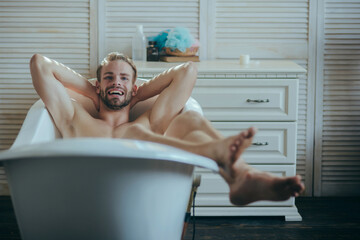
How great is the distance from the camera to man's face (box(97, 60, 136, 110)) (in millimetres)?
2299

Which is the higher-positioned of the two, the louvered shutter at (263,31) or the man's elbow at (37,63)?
the louvered shutter at (263,31)

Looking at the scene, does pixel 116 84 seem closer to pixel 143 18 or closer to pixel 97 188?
pixel 97 188

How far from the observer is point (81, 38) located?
3.28m

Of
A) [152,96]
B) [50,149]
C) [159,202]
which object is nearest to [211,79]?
[152,96]

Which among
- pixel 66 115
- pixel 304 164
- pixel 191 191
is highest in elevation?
pixel 66 115

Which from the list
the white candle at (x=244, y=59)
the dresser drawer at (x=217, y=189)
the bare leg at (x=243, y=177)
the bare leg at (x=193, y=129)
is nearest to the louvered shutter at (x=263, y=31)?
the white candle at (x=244, y=59)

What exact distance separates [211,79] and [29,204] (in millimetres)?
1426

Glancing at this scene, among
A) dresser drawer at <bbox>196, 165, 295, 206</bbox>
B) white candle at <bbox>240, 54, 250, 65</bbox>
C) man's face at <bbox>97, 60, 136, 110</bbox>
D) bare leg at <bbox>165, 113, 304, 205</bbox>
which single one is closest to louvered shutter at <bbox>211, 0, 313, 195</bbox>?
white candle at <bbox>240, 54, 250, 65</bbox>

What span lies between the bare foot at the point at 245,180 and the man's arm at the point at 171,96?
1.98 feet

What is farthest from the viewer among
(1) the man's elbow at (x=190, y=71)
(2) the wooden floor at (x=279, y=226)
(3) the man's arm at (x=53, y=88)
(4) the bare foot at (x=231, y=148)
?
(2) the wooden floor at (x=279, y=226)

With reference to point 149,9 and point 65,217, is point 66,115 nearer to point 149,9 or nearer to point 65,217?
point 65,217

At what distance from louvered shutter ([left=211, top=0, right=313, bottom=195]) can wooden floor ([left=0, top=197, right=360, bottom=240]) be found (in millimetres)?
675

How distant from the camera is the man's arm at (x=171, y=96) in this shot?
233 centimetres

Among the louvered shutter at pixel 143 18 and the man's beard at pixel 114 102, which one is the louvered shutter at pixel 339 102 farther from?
the man's beard at pixel 114 102
